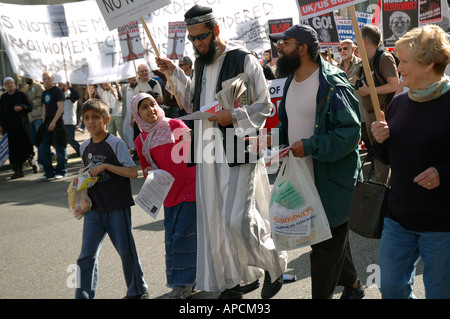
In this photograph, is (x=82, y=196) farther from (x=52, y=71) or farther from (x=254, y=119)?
(x=52, y=71)

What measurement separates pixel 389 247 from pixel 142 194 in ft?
6.78

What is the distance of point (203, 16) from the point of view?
450cm

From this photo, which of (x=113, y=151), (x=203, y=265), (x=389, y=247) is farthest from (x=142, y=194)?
(x=389, y=247)

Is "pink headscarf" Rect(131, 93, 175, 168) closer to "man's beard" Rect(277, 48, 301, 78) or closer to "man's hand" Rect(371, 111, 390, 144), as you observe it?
"man's beard" Rect(277, 48, 301, 78)

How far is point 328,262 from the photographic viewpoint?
13.6ft

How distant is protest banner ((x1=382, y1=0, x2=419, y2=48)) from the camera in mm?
9781

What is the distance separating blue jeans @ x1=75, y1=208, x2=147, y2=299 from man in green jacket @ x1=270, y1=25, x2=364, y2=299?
1389mm

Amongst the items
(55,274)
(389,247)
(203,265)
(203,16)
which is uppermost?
(203,16)

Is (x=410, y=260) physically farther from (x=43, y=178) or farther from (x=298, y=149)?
(x=43, y=178)

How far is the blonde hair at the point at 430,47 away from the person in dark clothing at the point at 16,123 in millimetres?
10208

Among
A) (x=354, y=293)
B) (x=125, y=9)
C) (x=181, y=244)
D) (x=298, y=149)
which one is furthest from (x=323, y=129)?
(x=125, y=9)

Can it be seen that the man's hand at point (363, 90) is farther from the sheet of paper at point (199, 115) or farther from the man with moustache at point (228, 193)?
the sheet of paper at point (199, 115)

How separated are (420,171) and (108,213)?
2.45m

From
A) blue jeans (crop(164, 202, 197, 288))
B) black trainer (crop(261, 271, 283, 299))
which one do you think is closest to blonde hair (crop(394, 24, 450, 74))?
black trainer (crop(261, 271, 283, 299))
